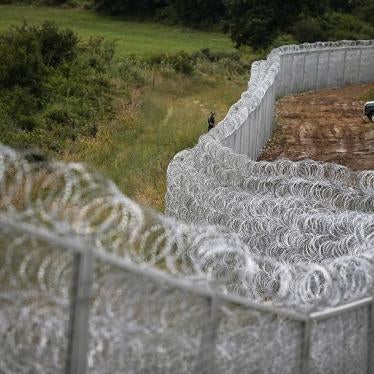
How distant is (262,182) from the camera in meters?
12.2

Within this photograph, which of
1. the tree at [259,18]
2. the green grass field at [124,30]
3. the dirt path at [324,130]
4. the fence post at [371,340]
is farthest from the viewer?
the green grass field at [124,30]

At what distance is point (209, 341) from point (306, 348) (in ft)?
3.01

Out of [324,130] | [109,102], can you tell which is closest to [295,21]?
[109,102]

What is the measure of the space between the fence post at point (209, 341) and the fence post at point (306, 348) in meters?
Result: 0.76

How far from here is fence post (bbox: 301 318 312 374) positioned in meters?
5.86

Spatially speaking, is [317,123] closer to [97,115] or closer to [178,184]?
[97,115]

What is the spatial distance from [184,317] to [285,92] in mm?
27108

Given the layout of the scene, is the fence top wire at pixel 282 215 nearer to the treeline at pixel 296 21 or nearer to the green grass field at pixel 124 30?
the treeline at pixel 296 21

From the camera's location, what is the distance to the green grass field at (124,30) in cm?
5000

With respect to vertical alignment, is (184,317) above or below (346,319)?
above

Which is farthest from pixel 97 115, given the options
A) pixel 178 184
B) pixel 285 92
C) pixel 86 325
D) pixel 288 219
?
pixel 86 325

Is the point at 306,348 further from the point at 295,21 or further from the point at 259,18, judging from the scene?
the point at 295,21

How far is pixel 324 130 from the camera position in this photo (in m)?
26.0

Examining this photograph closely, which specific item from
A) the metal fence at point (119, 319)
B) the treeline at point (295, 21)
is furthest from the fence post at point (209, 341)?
the treeline at point (295, 21)
